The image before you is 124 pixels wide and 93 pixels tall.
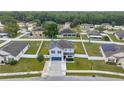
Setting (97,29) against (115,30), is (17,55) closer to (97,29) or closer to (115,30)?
(97,29)

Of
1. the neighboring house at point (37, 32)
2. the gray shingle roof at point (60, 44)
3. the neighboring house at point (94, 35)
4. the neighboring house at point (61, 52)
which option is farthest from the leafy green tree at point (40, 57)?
the neighboring house at point (94, 35)

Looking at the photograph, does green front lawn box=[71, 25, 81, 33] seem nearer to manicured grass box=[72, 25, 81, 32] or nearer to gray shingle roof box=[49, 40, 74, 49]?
manicured grass box=[72, 25, 81, 32]

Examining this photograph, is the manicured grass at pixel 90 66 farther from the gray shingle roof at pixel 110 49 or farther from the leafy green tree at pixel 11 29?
the leafy green tree at pixel 11 29

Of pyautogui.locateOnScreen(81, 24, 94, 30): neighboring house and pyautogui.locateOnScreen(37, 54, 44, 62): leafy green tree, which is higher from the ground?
pyautogui.locateOnScreen(81, 24, 94, 30): neighboring house

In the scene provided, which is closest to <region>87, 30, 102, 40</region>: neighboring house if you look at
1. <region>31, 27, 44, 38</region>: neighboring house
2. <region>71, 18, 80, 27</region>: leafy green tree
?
<region>71, 18, 80, 27</region>: leafy green tree

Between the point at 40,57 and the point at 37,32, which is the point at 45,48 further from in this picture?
the point at 37,32

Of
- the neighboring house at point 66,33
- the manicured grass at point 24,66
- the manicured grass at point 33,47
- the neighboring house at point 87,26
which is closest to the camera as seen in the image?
the manicured grass at point 24,66
